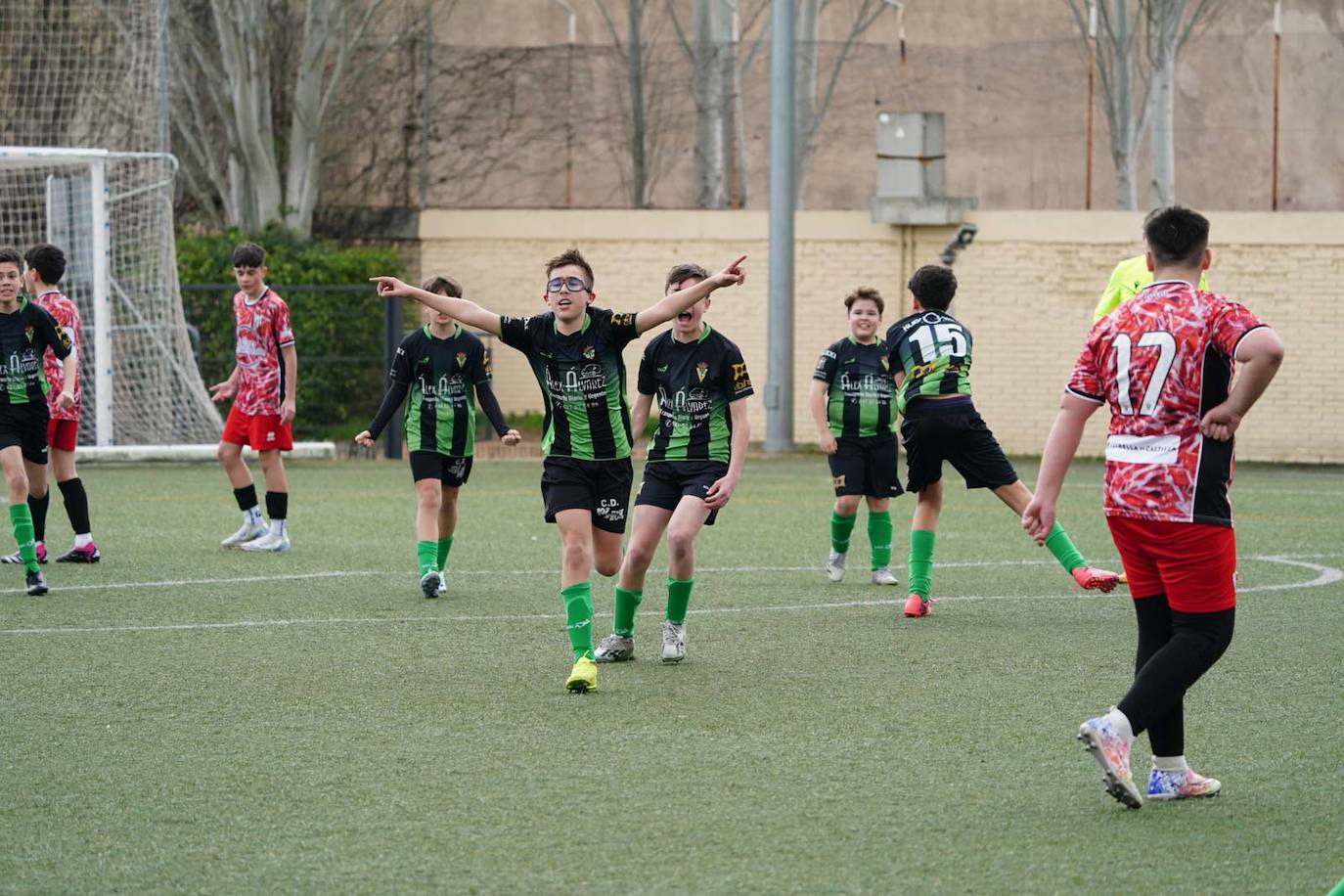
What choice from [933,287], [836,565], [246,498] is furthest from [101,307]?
[933,287]

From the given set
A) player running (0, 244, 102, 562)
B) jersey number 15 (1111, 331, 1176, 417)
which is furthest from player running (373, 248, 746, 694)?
player running (0, 244, 102, 562)

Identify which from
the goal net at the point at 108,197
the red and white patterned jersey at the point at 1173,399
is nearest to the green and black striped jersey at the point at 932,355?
the red and white patterned jersey at the point at 1173,399

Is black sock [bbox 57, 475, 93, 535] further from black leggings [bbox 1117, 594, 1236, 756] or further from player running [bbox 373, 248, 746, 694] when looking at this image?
black leggings [bbox 1117, 594, 1236, 756]

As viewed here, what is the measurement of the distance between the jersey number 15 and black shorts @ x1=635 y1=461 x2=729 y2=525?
2.86 m

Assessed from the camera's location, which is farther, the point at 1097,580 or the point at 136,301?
the point at 136,301

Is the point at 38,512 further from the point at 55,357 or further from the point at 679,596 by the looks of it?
the point at 679,596

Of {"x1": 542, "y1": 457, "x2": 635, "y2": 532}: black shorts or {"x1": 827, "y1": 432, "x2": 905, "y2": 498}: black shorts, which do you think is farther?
{"x1": 827, "y1": 432, "x2": 905, "y2": 498}: black shorts

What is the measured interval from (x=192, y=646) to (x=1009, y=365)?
1484 cm

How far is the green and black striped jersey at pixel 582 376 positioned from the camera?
7523 mm

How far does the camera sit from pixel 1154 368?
17.5 ft

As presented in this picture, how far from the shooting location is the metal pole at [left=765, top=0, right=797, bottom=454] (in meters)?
20.5

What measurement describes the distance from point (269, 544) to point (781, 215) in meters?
10.0

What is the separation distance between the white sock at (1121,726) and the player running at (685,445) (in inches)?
115

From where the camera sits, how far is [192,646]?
8.33 meters
